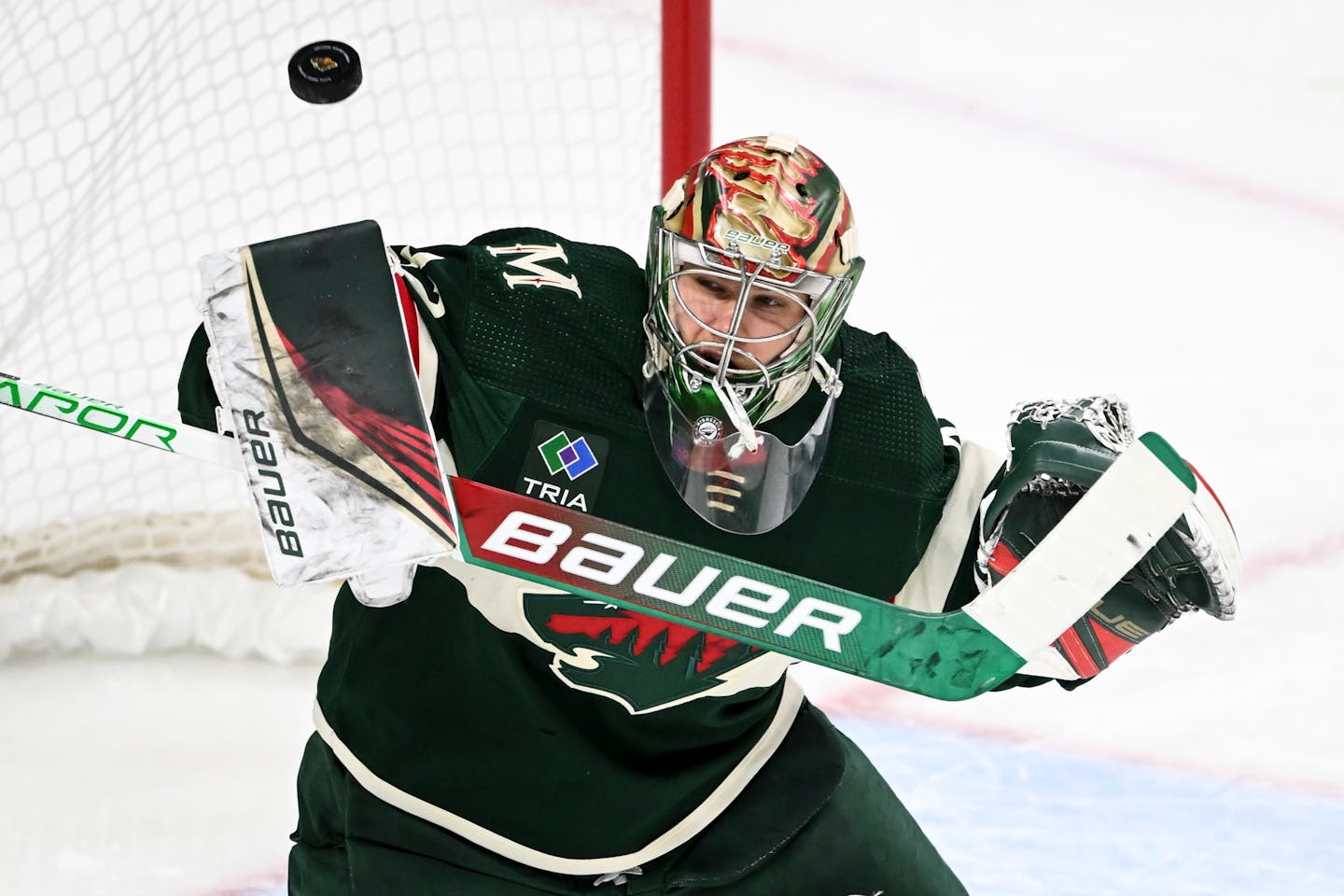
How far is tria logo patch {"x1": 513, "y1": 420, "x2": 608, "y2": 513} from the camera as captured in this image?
2.10m

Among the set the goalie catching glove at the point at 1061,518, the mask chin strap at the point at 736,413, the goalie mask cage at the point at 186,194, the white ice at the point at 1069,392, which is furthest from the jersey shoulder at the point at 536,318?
the white ice at the point at 1069,392

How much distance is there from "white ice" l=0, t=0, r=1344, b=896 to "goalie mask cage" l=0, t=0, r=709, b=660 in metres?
0.12

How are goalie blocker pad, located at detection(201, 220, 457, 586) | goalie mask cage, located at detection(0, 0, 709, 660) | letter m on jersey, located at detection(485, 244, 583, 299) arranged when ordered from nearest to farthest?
1. goalie blocker pad, located at detection(201, 220, 457, 586)
2. letter m on jersey, located at detection(485, 244, 583, 299)
3. goalie mask cage, located at detection(0, 0, 709, 660)

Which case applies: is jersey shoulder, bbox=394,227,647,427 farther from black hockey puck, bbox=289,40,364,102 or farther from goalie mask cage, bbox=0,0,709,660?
goalie mask cage, bbox=0,0,709,660

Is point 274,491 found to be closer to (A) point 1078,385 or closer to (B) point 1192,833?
(B) point 1192,833

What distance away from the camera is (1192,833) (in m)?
2.94

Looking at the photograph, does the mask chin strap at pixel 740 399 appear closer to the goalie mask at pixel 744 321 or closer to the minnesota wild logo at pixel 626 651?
the goalie mask at pixel 744 321

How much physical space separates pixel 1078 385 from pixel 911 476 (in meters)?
1.71

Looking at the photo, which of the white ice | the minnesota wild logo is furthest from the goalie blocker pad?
the white ice

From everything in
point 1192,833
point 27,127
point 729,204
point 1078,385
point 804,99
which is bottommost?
point 1192,833

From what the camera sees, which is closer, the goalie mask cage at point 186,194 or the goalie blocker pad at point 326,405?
the goalie blocker pad at point 326,405

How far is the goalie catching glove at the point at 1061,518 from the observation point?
1.97 m

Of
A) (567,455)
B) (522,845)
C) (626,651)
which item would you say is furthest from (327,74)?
(522,845)

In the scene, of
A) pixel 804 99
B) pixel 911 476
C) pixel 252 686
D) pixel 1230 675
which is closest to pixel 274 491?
pixel 911 476
